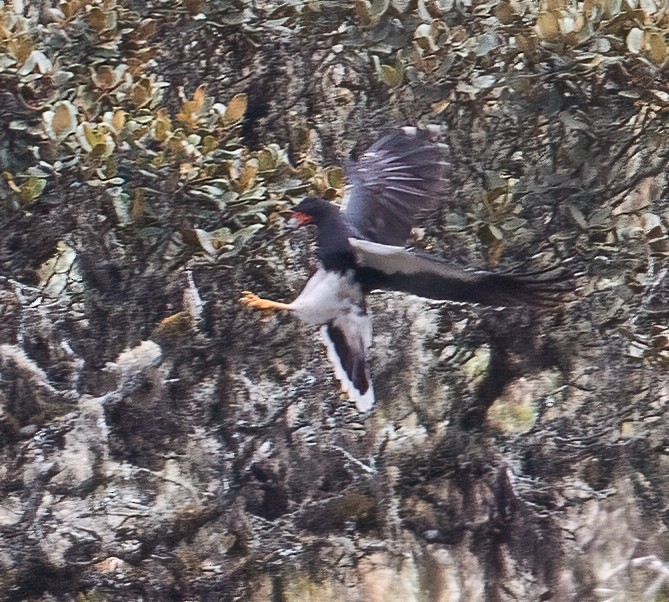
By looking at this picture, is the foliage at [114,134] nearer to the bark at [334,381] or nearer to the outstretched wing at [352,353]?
the bark at [334,381]

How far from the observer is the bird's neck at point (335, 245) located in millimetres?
2160

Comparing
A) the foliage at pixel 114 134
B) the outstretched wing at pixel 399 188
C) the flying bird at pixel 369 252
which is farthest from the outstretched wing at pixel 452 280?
the foliage at pixel 114 134

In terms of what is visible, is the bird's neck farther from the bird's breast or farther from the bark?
the bark

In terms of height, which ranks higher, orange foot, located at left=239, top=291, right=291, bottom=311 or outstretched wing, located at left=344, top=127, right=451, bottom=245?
outstretched wing, located at left=344, top=127, right=451, bottom=245

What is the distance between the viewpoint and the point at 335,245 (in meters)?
2.17

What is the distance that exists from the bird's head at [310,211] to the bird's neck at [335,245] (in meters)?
0.01

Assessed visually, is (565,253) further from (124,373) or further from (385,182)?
(124,373)

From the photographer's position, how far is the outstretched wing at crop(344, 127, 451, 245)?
224cm

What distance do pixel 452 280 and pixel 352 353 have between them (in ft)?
1.31

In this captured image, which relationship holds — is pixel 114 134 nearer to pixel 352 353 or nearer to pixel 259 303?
pixel 259 303

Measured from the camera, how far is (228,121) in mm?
2211

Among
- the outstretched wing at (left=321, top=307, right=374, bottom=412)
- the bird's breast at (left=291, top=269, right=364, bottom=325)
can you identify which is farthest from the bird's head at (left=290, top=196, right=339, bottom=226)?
the outstretched wing at (left=321, top=307, right=374, bottom=412)

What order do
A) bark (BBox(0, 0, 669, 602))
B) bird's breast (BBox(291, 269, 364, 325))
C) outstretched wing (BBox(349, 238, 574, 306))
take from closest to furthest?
outstretched wing (BBox(349, 238, 574, 306)), bird's breast (BBox(291, 269, 364, 325)), bark (BBox(0, 0, 669, 602))

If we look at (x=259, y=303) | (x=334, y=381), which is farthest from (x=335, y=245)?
(x=334, y=381)
